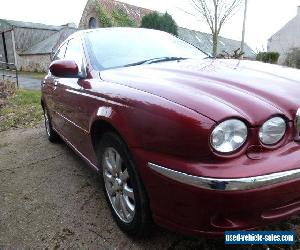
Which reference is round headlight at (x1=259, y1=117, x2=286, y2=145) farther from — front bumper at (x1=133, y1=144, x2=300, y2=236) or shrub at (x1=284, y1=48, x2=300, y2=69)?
shrub at (x1=284, y1=48, x2=300, y2=69)

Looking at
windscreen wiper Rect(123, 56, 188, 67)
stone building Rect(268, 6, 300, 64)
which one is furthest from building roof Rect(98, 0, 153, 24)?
windscreen wiper Rect(123, 56, 188, 67)

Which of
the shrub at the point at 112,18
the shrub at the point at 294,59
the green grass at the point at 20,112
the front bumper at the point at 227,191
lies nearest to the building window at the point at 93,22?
the shrub at the point at 112,18

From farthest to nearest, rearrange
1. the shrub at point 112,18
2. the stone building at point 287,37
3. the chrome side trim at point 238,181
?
the stone building at point 287,37
the shrub at point 112,18
the chrome side trim at point 238,181

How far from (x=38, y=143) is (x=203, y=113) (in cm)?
419

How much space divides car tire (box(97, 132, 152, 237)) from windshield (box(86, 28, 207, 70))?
0.83m

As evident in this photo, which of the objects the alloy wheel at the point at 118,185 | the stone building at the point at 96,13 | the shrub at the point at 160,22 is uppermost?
the stone building at the point at 96,13

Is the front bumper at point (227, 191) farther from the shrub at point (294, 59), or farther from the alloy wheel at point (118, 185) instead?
the shrub at point (294, 59)

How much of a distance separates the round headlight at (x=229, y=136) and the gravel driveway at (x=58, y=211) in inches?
35.3

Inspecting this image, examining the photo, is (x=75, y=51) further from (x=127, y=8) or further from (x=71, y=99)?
(x=127, y=8)

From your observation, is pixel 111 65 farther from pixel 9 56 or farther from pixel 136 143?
pixel 9 56

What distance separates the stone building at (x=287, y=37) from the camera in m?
32.2

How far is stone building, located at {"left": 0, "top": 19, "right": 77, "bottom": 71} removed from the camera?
32.4 m

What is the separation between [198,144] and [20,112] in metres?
7.31

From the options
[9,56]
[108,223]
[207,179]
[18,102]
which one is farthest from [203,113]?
[9,56]
